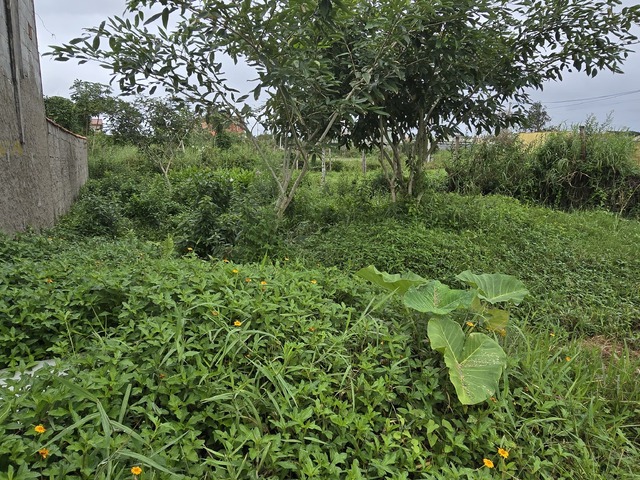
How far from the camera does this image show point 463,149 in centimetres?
800

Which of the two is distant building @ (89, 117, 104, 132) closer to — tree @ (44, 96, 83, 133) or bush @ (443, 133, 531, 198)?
tree @ (44, 96, 83, 133)

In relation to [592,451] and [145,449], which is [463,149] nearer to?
[592,451]

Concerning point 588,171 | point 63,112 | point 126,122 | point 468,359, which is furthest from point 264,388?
point 63,112

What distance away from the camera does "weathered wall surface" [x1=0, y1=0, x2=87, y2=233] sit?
10.8 feet

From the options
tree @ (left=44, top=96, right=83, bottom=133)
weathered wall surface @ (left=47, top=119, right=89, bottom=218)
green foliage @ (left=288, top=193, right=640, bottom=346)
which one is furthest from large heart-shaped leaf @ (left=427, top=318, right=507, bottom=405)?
tree @ (left=44, top=96, right=83, bottom=133)

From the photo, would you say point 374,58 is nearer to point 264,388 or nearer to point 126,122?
point 264,388

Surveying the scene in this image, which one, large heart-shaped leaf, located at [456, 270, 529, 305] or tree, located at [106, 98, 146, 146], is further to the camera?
tree, located at [106, 98, 146, 146]

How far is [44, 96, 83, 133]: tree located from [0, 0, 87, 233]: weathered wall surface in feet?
29.5

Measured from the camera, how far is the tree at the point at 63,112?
41.3 feet

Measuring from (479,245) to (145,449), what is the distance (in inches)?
147

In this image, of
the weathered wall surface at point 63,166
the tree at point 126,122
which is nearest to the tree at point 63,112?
the tree at point 126,122

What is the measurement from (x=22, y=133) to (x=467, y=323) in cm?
404

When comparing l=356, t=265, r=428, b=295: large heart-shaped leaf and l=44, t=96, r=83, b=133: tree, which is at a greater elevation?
l=44, t=96, r=83, b=133: tree

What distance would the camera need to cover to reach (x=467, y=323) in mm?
1824
